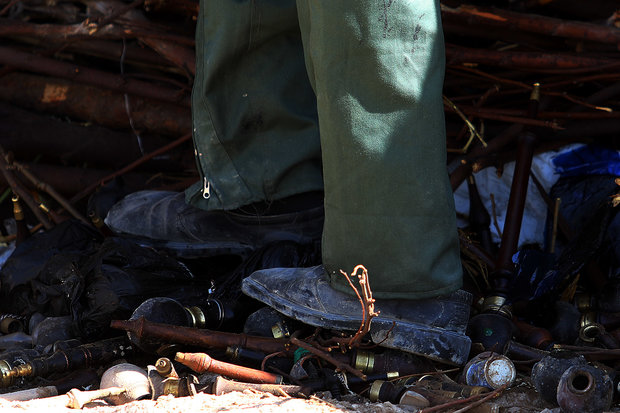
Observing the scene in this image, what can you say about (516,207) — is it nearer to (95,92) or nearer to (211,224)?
(211,224)

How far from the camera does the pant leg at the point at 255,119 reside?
9.17 feet

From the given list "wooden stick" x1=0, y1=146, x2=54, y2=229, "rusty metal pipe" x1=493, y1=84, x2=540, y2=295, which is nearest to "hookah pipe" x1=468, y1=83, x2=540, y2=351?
"rusty metal pipe" x1=493, y1=84, x2=540, y2=295

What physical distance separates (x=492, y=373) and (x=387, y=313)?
35 cm

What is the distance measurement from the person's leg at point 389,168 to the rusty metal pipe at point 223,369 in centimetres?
26

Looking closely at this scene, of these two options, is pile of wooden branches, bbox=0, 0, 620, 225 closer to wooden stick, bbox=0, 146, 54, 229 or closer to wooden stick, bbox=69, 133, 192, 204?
wooden stick, bbox=69, 133, 192, 204

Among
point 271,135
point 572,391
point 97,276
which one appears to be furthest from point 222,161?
point 572,391

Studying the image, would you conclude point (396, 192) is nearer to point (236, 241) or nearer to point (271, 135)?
point (271, 135)

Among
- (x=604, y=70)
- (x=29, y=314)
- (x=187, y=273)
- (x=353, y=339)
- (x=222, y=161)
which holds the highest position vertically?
(x=604, y=70)

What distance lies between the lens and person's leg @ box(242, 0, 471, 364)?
6.89 ft

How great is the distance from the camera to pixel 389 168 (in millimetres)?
2141

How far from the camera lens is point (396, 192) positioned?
84.7 inches

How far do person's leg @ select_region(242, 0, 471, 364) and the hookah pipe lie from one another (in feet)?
0.37

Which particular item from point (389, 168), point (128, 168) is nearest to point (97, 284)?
point (389, 168)

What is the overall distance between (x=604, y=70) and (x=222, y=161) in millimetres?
1608
